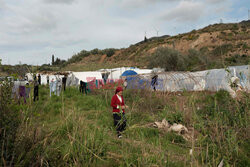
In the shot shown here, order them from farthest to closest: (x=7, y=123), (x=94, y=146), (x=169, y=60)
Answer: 1. (x=169, y=60)
2. (x=94, y=146)
3. (x=7, y=123)

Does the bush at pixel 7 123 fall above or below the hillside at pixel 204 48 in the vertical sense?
below

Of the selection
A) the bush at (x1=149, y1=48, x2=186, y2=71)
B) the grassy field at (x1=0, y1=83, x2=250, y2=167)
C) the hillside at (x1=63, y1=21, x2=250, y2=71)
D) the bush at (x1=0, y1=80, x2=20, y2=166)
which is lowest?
the grassy field at (x1=0, y1=83, x2=250, y2=167)

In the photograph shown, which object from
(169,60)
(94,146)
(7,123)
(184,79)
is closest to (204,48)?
(169,60)

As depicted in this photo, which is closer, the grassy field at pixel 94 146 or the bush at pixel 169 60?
the grassy field at pixel 94 146

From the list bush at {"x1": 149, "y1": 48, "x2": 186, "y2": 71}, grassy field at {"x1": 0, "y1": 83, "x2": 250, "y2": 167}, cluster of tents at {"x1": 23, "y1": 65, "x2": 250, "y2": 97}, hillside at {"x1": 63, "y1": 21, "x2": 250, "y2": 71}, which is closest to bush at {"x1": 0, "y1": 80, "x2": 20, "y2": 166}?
grassy field at {"x1": 0, "y1": 83, "x2": 250, "y2": 167}

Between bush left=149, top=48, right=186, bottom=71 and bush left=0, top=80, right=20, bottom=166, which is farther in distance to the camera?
bush left=149, top=48, right=186, bottom=71

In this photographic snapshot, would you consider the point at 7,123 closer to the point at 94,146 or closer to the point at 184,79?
the point at 94,146

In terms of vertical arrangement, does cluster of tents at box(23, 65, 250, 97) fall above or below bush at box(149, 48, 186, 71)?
below

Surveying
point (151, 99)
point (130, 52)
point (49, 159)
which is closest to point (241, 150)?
point (49, 159)

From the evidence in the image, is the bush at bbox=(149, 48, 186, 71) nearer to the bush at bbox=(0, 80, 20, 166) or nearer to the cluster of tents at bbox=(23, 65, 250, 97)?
the cluster of tents at bbox=(23, 65, 250, 97)

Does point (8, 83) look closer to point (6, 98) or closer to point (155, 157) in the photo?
point (6, 98)

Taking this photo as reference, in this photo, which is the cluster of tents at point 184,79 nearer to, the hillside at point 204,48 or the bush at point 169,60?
the bush at point 169,60

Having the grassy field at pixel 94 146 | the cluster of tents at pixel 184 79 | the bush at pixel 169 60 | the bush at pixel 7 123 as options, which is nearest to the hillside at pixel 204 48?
the bush at pixel 169 60

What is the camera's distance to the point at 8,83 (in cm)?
219
